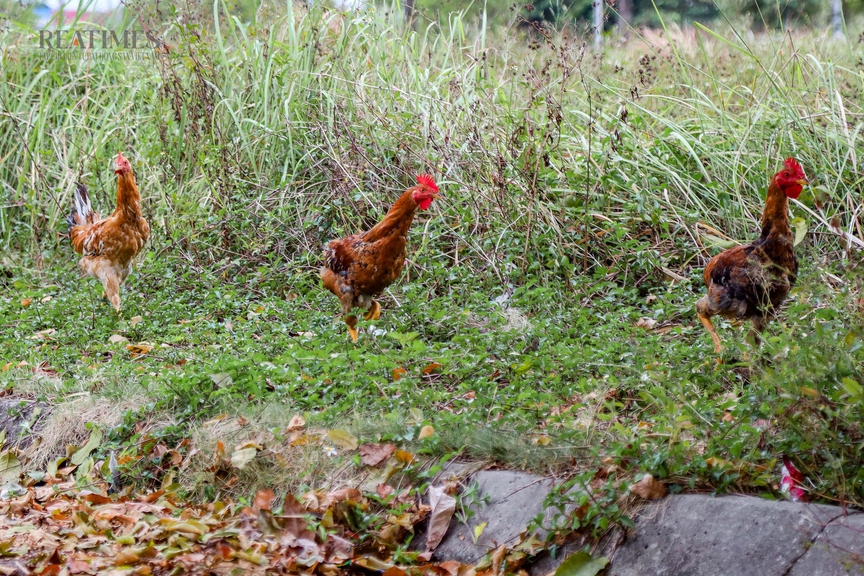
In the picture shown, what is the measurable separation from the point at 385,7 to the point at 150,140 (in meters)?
2.85

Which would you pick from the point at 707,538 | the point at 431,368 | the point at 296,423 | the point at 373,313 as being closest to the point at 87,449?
the point at 296,423

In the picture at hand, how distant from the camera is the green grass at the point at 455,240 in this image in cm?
352

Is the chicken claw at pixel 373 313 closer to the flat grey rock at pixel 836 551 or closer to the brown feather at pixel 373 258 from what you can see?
the brown feather at pixel 373 258

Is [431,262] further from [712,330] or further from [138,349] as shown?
[712,330]

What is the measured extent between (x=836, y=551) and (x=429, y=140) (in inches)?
213

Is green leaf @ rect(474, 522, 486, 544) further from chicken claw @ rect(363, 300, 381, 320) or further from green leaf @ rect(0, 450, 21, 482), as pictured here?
chicken claw @ rect(363, 300, 381, 320)

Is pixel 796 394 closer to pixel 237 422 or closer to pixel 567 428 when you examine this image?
pixel 567 428

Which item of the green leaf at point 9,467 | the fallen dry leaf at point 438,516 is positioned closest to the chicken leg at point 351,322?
the green leaf at point 9,467

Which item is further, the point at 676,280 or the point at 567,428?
the point at 676,280

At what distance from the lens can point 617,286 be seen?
6.44 meters

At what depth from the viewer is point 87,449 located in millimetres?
4535

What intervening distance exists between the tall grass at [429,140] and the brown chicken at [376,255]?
2.95 ft

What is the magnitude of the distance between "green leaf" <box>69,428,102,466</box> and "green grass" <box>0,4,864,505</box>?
4.5 inches

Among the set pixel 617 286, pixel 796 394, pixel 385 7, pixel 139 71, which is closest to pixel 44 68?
pixel 139 71
